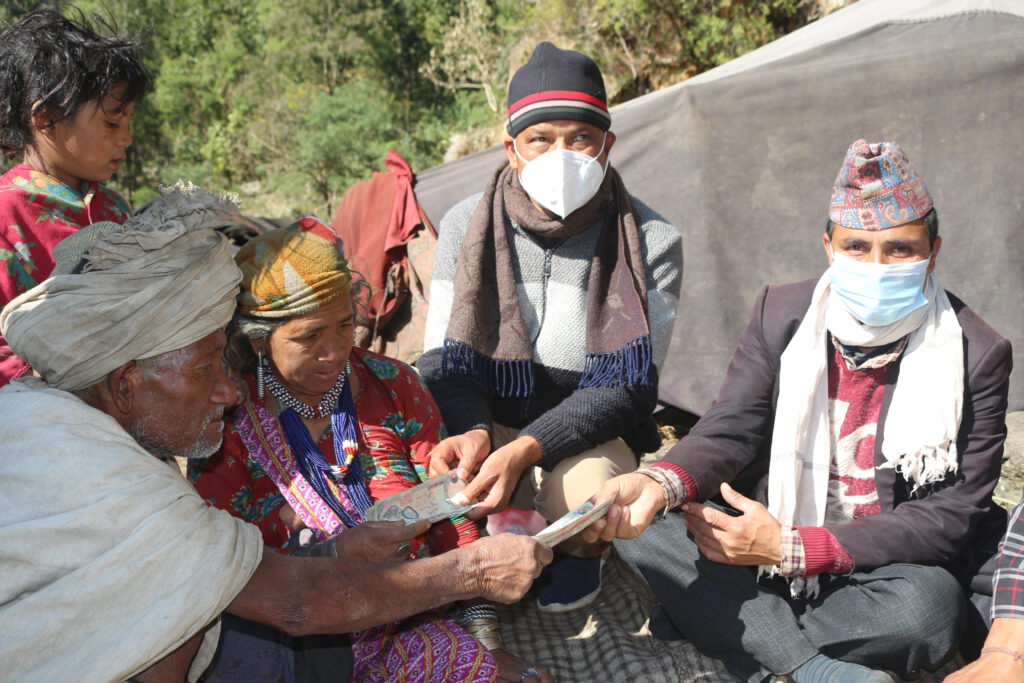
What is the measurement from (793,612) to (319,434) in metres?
1.54

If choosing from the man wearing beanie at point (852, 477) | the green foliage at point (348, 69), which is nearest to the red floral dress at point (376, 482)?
the man wearing beanie at point (852, 477)

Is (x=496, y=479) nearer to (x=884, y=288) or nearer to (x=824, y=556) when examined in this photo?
(x=824, y=556)

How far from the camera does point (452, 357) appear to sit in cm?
296

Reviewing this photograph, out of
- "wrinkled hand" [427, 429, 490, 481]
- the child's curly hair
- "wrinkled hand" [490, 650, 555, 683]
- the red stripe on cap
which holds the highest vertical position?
the child's curly hair

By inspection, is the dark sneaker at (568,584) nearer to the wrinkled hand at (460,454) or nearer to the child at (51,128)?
the wrinkled hand at (460,454)

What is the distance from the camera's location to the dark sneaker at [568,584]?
312cm

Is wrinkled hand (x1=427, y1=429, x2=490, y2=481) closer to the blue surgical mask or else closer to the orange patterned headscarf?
the orange patterned headscarf

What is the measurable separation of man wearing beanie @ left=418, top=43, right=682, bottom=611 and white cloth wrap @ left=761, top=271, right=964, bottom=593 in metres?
0.51

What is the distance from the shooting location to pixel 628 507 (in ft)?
8.12

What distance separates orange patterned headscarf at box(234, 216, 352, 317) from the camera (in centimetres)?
234

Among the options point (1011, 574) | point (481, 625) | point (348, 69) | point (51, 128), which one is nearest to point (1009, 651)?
point (1011, 574)

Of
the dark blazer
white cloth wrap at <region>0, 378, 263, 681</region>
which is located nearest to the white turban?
white cloth wrap at <region>0, 378, 263, 681</region>

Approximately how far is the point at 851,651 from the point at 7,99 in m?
3.06

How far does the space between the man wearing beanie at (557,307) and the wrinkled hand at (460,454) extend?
6 cm
